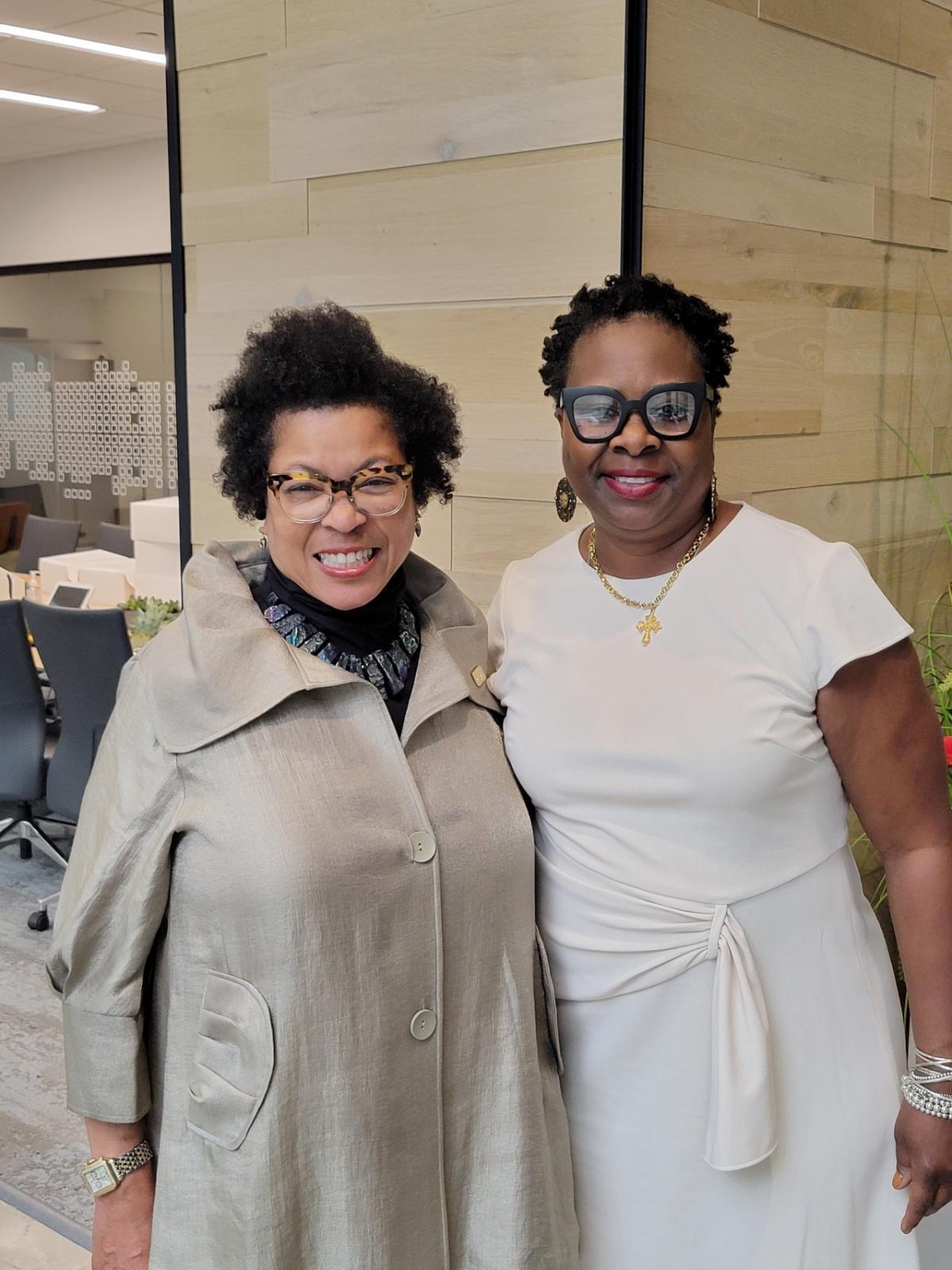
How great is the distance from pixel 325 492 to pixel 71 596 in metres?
3.84

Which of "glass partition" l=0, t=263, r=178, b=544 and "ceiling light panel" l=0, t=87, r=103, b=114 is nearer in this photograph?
"ceiling light panel" l=0, t=87, r=103, b=114

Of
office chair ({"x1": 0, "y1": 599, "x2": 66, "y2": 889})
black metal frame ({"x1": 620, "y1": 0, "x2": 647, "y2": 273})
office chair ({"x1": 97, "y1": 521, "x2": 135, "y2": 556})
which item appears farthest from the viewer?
office chair ({"x1": 97, "y1": 521, "x2": 135, "y2": 556})

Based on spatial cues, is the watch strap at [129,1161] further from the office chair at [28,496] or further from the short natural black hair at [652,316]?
the office chair at [28,496]

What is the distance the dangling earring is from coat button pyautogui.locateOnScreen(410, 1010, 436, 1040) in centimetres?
74

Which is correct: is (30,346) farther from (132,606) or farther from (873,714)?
(873,714)

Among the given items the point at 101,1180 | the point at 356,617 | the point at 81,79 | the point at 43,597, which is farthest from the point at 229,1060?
the point at 81,79

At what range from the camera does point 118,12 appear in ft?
14.9

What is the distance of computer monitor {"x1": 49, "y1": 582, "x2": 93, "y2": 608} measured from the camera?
192 inches

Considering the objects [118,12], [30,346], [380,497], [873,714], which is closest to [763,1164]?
[873,714]

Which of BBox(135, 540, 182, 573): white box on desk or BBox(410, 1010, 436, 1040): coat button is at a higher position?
BBox(135, 540, 182, 573): white box on desk

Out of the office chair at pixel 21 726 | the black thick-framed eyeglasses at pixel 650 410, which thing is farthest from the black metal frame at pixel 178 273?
the office chair at pixel 21 726

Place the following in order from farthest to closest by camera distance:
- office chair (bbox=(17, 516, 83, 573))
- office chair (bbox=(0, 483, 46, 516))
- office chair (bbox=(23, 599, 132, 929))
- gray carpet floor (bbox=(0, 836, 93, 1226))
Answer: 1. office chair (bbox=(0, 483, 46, 516))
2. office chair (bbox=(17, 516, 83, 573))
3. office chair (bbox=(23, 599, 132, 929))
4. gray carpet floor (bbox=(0, 836, 93, 1226))

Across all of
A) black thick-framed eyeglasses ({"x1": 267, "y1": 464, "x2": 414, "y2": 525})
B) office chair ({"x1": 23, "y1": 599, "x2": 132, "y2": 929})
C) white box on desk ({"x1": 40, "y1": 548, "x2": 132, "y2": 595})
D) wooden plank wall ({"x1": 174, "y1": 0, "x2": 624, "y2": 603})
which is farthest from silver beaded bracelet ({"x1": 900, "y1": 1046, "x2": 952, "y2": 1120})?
white box on desk ({"x1": 40, "y1": 548, "x2": 132, "y2": 595})

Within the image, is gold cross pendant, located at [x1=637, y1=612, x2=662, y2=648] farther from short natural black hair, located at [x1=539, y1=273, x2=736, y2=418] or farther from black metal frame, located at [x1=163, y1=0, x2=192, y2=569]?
black metal frame, located at [x1=163, y1=0, x2=192, y2=569]
